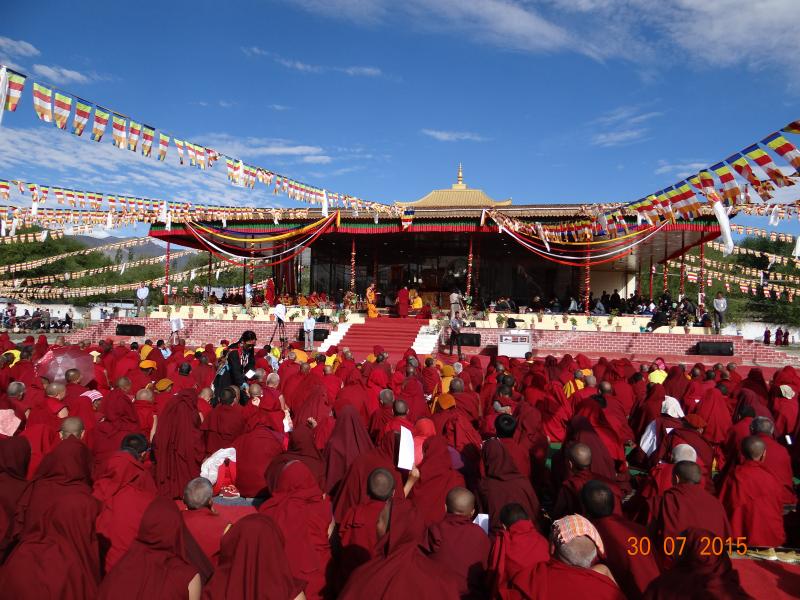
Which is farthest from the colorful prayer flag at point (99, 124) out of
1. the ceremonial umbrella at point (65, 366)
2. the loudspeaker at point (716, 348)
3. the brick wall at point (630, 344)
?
the loudspeaker at point (716, 348)

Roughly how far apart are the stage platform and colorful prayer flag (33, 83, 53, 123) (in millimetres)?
7478

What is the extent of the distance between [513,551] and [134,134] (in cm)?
1322

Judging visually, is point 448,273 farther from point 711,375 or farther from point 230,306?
point 711,375

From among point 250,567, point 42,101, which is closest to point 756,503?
point 250,567

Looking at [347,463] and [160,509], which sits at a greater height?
[160,509]

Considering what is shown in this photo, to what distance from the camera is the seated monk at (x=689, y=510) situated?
13.4 feet

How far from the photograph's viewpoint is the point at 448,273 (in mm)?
27891

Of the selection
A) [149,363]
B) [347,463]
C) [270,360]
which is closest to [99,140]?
[149,363]

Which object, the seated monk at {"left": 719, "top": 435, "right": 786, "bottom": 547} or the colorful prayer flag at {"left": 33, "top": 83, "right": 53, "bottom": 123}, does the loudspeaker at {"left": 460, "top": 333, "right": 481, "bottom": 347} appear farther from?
the seated monk at {"left": 719, "top": 435, "right": 786, "bottom": 547}

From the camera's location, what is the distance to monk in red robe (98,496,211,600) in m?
3.05

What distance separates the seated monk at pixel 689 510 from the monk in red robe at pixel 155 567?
3.06 metres

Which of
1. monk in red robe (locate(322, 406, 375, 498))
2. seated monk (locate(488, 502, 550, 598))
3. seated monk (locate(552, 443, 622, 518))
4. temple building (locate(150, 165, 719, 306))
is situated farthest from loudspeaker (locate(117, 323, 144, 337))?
seated monk (locate(488, 502, 550, 598))

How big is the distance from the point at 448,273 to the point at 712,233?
438 inches

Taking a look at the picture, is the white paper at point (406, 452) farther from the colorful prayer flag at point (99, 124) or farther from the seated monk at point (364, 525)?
the colorful prayer flag at point (99, 124)
